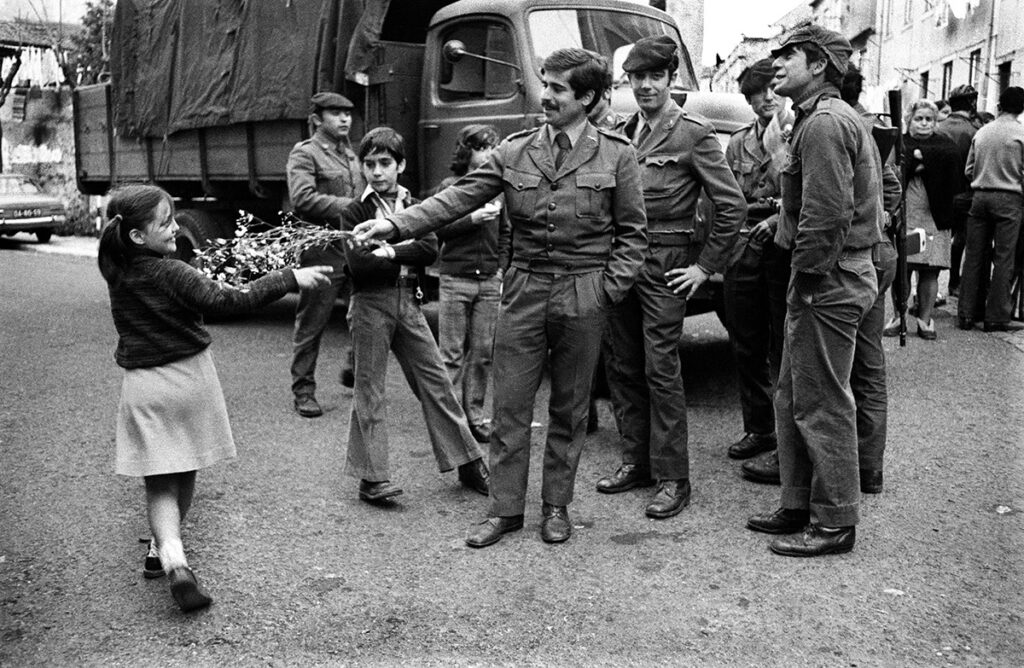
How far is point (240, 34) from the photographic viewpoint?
941cm

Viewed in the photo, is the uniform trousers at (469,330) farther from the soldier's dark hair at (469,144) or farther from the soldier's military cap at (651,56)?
the soldier's military cap at (651,56)

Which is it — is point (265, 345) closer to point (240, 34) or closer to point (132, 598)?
point (240, 34)

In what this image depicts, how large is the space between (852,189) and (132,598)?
309cm

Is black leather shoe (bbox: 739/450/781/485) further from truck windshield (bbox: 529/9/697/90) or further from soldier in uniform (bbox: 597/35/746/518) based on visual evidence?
truck windshield (bbox: 529/9/697/90)

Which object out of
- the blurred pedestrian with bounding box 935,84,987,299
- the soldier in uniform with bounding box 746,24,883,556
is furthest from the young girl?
the blurred pedestrian with bounding box 935,84,987,299

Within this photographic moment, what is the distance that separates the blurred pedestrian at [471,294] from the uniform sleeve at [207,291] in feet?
7.25

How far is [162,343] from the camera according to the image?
372 centimetres

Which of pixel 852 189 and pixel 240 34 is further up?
pixel 240 34

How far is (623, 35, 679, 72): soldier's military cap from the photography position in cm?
476

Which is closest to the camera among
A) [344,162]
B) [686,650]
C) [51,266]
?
[686,650]

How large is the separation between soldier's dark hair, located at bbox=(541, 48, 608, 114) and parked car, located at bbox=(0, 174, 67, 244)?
19.1 metres

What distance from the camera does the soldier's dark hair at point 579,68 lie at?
4199 millimetres

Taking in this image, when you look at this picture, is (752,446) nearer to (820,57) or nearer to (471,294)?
(471,294)

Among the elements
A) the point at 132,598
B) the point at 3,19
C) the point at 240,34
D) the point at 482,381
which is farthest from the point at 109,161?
the point at 3,19
